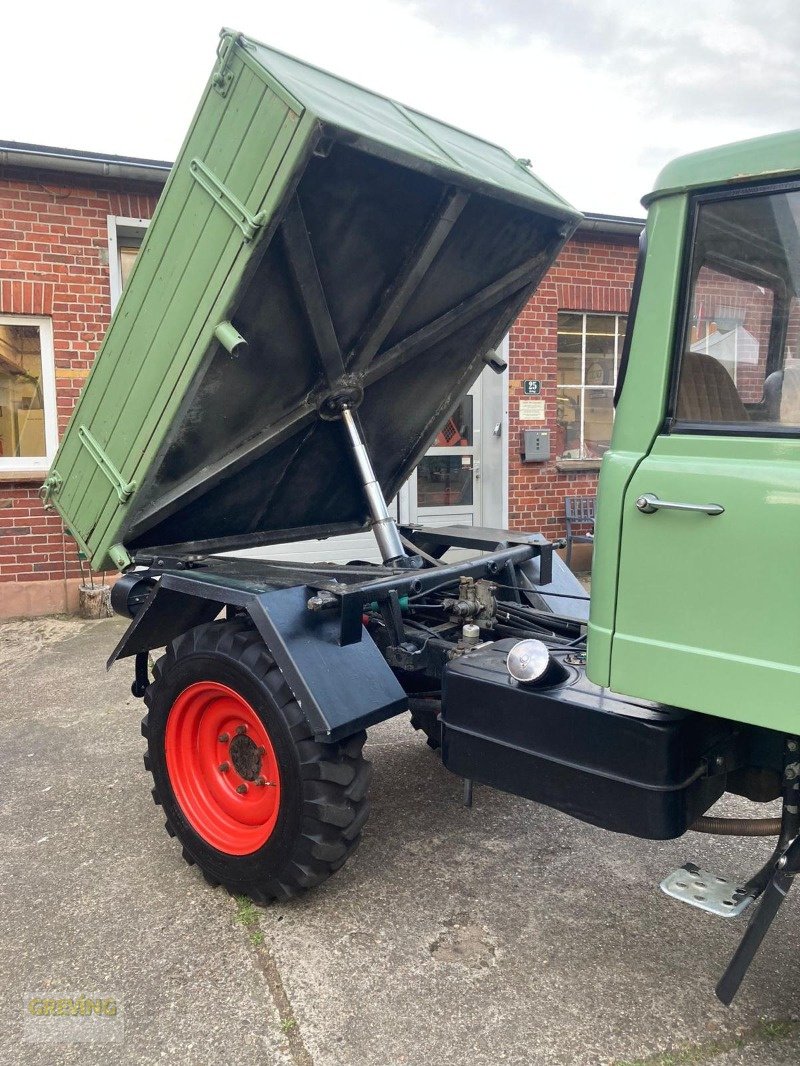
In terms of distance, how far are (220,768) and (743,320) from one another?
238 cm

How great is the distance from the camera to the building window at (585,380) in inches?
336

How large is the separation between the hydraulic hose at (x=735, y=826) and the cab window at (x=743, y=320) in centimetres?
108

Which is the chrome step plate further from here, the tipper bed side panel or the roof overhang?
the roof overhang

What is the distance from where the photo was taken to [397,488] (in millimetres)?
4570

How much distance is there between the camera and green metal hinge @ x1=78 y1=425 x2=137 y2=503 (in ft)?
10.1

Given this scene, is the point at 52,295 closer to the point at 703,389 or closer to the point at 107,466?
the point at 107,466

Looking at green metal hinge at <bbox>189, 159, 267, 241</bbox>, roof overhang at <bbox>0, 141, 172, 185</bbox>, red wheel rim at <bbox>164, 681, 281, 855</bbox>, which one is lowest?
red wheel rim at <bbox>164, 681, 281, 855</bbox>

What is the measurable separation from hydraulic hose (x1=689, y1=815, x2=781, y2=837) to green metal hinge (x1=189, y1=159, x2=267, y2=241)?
7.39 feet

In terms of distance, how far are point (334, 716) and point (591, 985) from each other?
113cm

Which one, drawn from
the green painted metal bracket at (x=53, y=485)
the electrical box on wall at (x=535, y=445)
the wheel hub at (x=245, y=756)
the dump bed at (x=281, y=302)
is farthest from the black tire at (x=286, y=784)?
the electrical box on wall at (x=535, y=445)

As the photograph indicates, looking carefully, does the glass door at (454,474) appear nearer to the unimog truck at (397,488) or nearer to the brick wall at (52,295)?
the brick wall at (52,295)

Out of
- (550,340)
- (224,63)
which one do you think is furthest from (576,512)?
(224,63)

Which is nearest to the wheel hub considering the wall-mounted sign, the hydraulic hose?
the hydraulic hose

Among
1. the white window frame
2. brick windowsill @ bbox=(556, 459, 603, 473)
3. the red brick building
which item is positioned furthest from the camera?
brick windowsill @ bbox=(556, 459, 603, 473)
